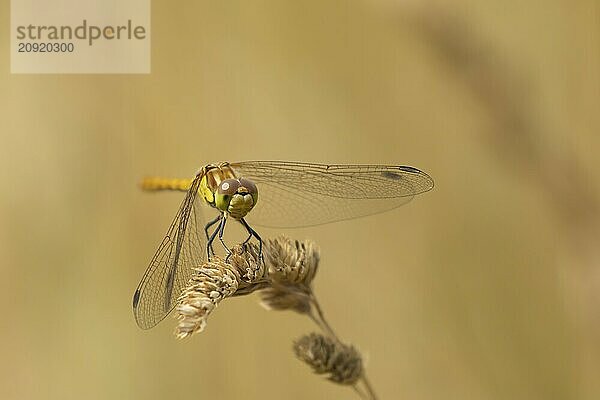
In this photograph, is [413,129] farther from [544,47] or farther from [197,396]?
[197,396]

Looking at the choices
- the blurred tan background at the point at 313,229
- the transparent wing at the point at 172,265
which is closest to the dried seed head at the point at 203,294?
the transparent wing at the point at 172,265

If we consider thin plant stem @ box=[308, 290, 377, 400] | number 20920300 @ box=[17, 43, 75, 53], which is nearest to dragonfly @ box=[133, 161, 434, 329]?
thin plant stem @ box=[308, 290, 377, 400]

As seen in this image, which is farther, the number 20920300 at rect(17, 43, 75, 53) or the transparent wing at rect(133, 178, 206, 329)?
the number 20920300 at rect(17, 43, 75, 53)

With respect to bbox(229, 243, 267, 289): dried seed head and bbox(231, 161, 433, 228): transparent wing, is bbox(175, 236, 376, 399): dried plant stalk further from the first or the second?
bbox(231, 161, 433, 228): transparent wing

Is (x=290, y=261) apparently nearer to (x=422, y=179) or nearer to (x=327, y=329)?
(x=327, y=329)

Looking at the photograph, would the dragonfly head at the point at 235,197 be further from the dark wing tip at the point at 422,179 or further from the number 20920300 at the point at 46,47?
the number 20920300 at the point at 46,47
